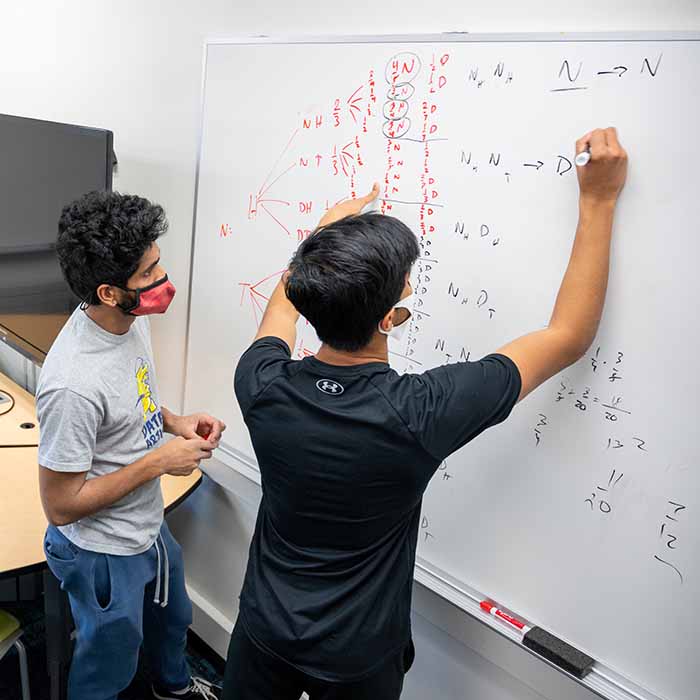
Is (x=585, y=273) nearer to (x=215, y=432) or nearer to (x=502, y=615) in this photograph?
(x=502, y=615)

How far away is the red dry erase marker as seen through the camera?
1.30 meters

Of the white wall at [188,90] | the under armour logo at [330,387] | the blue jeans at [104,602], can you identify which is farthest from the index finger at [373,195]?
the blue jeans at [104,602]

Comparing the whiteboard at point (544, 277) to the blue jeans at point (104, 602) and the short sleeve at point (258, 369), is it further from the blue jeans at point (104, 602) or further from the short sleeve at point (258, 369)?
the blue jeans at point (104, 602)

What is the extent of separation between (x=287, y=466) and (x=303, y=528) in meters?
0.12

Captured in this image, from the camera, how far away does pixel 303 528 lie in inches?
44.8

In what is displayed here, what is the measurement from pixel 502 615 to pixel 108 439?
83 cm

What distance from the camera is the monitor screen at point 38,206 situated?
6.22ft

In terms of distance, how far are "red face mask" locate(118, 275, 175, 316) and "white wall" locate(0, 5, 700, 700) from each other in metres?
0.55

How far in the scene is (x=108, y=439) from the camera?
4.66ft

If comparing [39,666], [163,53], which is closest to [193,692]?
[39,666]

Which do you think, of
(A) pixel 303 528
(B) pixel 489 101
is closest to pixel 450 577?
(A) pixel 303 528

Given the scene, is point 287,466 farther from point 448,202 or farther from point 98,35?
point 98,35

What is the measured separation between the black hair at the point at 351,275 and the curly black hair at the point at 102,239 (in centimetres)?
45

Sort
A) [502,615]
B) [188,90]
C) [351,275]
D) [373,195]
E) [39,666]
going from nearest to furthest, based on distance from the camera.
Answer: [351,275] < [502,615] < [373,195] < [188,90] < [39,666]
